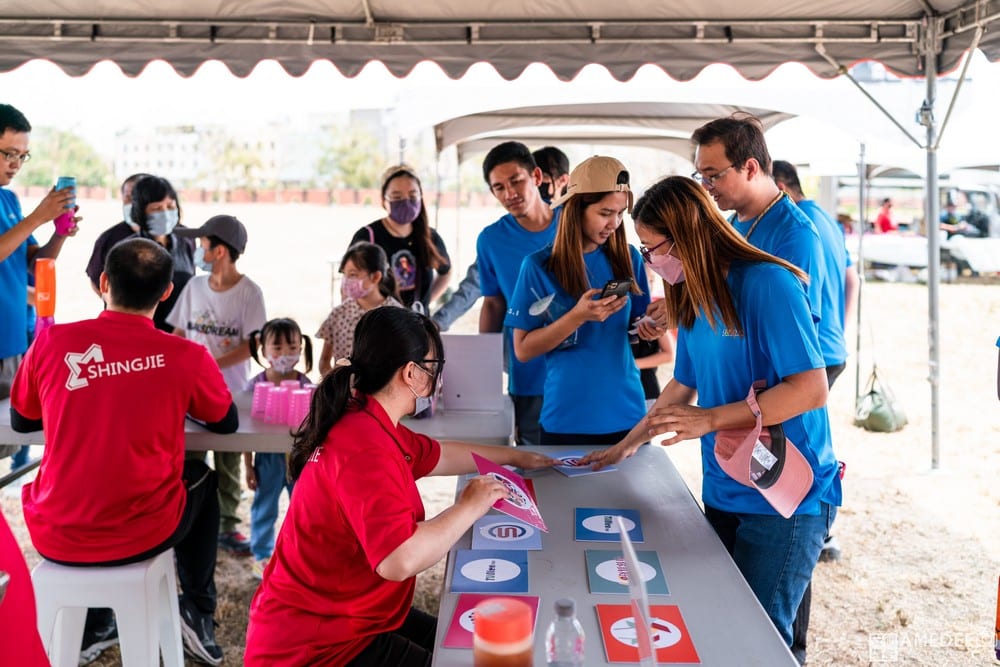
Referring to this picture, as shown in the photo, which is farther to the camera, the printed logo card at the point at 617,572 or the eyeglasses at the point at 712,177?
the eyeglasses at the point at 712,177

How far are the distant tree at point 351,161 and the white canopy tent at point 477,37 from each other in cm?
2967

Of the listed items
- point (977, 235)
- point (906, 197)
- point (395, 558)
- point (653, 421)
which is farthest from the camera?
point (906, 197)

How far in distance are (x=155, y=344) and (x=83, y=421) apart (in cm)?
27

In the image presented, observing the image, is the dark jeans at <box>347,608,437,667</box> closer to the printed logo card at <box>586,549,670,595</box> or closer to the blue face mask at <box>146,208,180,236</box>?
the printed logo card at <box>586,549,670,595</box>

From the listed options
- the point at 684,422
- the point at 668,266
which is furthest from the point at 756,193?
the point at 684,422

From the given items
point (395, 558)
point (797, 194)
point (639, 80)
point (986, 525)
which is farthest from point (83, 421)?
point (986, 525)

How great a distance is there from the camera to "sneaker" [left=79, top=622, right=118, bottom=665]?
2.95 meters

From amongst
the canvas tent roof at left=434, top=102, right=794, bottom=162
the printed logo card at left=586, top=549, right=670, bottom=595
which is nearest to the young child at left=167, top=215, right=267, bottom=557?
the printed logo card at left=586, top=549, right=670, bottom=595

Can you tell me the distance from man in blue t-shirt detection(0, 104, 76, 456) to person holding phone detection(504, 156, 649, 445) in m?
1.91

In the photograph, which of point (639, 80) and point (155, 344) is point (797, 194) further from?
point (155, 344)

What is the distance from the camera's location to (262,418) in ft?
9.63

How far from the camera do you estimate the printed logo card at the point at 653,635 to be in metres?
1.44

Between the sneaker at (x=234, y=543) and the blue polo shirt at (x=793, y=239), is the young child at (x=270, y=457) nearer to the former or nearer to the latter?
the sneaker at (x=234, y=543)

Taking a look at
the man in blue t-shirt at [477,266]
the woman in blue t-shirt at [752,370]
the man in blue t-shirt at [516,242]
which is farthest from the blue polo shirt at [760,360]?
the man in blue t-shirt at [477,266]
